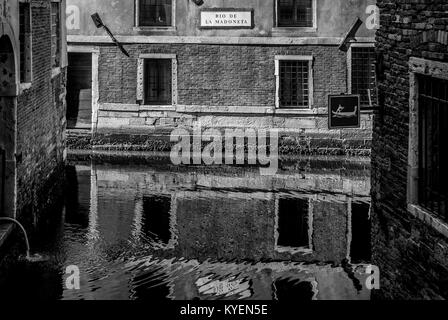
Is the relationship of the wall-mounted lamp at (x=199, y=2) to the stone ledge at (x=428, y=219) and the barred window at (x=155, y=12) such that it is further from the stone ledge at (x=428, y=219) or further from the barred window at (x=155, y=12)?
the stone ledge at (x=428, y=219)

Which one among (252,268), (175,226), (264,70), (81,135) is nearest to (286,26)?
(264,70)

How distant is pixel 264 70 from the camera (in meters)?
26.3

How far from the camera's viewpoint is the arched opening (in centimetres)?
1550

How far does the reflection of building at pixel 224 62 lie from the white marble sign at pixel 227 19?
3cm

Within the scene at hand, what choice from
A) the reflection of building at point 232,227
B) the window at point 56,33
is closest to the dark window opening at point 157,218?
the reflection of building at point 232,227

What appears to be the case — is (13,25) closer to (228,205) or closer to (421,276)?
(228,205)

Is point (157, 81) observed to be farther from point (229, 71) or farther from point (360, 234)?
point (360, 234)

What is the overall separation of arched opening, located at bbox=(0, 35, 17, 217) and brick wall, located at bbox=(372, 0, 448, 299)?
21.2 feet

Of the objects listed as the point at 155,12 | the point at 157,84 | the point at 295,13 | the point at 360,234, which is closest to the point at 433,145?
the point at 360,234

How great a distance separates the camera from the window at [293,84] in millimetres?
26355

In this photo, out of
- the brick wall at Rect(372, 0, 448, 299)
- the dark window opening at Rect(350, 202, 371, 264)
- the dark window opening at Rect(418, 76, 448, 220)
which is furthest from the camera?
the dark window opening at Rect(350, 202, 371, 264)

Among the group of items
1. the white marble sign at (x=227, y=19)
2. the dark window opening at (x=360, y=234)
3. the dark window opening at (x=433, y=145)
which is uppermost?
the white marble sign at (x=227, y=19)

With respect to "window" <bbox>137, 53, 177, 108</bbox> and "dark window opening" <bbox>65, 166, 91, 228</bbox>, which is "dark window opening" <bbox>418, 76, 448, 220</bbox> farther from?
"window" <bbox>137, 53, 177, 108</bbox>

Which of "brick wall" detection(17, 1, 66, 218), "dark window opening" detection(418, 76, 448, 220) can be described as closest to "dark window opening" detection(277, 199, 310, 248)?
"brick wall" detection(17, 1, 66, 218)
